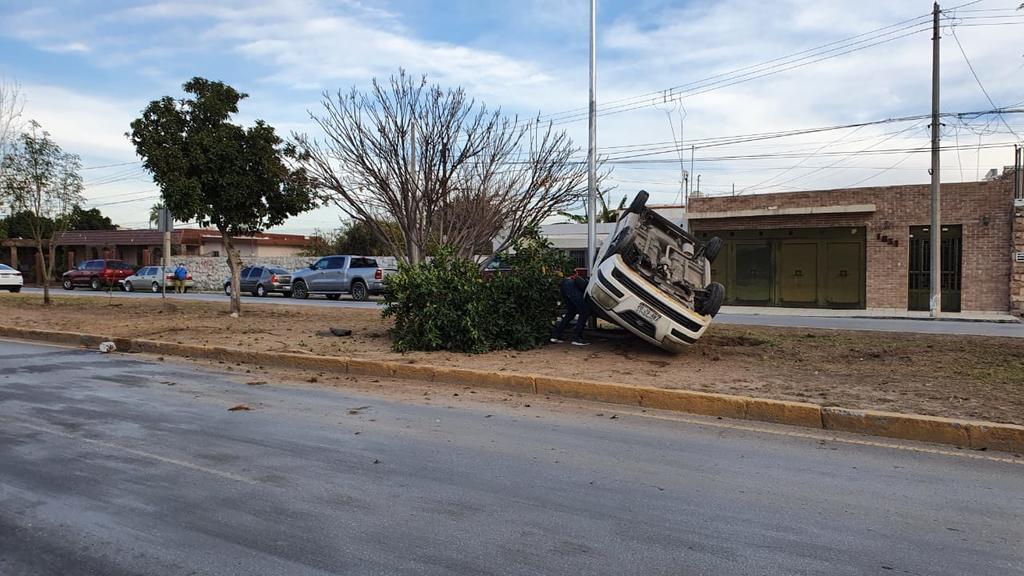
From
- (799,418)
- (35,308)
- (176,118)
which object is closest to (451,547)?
(799,418)

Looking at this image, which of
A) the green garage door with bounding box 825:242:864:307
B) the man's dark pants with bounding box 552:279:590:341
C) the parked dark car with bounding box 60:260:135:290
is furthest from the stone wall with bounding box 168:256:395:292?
the man's dark pants with bounding box 552:279:590:341

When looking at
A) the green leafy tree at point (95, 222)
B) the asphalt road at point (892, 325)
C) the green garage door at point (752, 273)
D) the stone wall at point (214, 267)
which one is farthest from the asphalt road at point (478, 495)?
the green leafy tree at point (95, 222)

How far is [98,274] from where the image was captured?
3819cm

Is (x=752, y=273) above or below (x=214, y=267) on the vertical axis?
below

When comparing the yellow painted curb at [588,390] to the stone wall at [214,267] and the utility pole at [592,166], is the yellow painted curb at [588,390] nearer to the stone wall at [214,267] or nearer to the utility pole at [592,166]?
the utility pole at [592,166]

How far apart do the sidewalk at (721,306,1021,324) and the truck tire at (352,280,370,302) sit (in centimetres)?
1343

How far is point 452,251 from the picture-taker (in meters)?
11.3

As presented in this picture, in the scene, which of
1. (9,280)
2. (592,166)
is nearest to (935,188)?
(592,166)

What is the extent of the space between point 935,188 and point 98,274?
3828 centimetres

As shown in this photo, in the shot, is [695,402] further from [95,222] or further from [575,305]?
[95,222]

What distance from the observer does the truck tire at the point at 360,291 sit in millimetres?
28188

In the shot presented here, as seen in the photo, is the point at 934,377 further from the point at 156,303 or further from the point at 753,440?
the point at 156,303

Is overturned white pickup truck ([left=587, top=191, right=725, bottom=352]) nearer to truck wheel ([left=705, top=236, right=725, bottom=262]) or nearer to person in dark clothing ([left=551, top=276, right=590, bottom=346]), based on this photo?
person in dark clothing ([left=551, top=276, right=590, bottom=346])

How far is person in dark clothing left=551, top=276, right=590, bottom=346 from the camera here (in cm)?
1066
